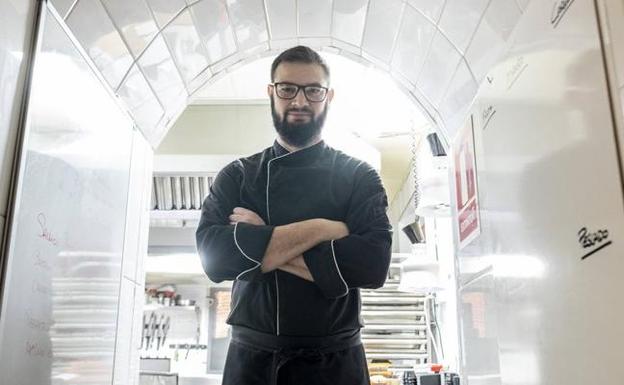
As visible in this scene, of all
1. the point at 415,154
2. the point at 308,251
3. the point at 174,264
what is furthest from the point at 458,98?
the point at 174,264

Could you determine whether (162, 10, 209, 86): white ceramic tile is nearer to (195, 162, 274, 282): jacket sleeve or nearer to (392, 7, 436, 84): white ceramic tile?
(195, 162, 274, 282): jacket sleeve

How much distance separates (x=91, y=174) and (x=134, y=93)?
38cm

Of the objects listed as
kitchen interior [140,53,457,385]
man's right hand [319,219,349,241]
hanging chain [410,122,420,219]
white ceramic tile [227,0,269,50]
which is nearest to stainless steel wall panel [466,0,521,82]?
man's right hand [319,219,349,241]

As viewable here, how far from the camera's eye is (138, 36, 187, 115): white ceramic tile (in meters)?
1.51

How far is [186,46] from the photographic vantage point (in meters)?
1.65

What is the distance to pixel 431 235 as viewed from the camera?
10.8 feet

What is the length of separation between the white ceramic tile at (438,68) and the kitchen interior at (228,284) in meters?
0.60

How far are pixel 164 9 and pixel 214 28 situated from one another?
0.79 feet

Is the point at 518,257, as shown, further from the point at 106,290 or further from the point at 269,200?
the point at 106,290

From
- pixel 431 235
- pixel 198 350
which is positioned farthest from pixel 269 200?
pixel 198 350

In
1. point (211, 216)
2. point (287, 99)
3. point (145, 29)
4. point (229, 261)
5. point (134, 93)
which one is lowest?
point (229, 261)

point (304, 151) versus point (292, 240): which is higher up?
point (304, 151)

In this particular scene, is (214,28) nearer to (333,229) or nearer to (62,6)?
(62,6)

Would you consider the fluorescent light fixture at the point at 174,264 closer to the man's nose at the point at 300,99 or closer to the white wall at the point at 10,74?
the man's nose at the point at 300,99
